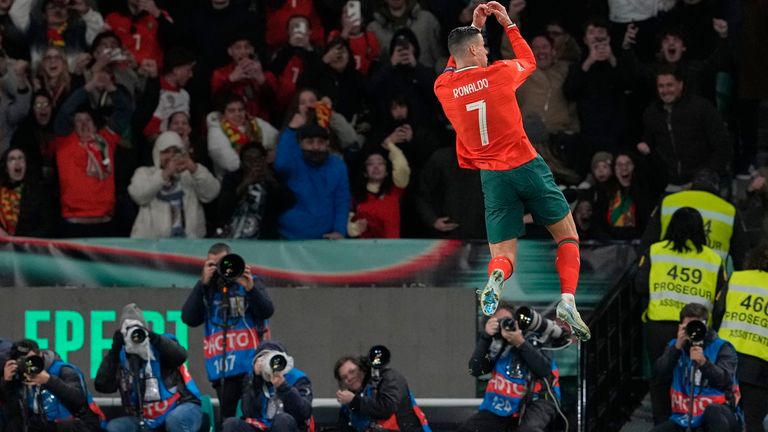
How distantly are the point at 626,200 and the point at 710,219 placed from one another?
1006mm

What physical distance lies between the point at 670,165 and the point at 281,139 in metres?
3.45

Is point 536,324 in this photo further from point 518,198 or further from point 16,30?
point 16,30

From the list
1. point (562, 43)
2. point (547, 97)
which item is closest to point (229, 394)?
point (547, 97)

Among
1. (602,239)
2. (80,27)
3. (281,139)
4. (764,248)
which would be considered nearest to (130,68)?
(80,27)

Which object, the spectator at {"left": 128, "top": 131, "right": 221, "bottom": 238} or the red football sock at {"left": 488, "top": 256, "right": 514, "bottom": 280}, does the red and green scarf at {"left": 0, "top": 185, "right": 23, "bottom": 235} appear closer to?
the spectator at {"left": 128, "top": 131, "right": 221, "bottom": 238}

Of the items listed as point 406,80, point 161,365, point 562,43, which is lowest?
point 161,365

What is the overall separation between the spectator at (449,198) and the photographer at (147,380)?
2849mm

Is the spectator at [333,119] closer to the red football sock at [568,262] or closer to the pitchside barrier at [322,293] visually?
the pitchside barrier at [322,293]

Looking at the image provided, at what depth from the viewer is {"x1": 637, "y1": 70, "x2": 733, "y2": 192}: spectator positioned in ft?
52.1

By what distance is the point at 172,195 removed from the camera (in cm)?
1566

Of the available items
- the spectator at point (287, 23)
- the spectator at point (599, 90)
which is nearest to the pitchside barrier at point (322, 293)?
the spectator at point (599, 90)

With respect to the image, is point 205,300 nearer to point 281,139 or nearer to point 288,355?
point 288,355

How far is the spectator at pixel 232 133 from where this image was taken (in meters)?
16.1

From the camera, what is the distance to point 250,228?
1550 centimetres
